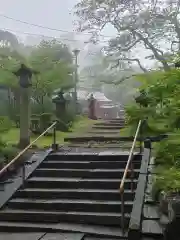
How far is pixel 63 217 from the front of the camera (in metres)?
5.79

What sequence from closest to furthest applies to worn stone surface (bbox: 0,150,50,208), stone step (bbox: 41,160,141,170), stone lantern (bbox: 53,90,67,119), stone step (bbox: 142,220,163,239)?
stone step (bbox: 142,220,163,239) → worn stone surface (bbox: 0,150,50,208) → stone step (bbox: 41,160,141,170) → stone lantern (bbox: 53,90,67,119)

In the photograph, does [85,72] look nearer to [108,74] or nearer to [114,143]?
[108,74]

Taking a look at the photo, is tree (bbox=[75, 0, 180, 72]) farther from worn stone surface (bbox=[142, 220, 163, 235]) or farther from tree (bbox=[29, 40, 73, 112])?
worn stone surface (bbox=[142, 220, 163, 235])

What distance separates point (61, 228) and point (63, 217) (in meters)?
0.36

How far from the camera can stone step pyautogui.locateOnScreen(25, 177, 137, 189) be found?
6617mm

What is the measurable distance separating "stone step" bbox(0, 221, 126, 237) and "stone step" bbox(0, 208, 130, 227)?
93 mm

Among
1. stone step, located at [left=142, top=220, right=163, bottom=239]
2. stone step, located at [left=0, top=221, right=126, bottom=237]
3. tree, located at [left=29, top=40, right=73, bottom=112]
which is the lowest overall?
stone step, located at [left=0, top=221, right=126, bottom=237]

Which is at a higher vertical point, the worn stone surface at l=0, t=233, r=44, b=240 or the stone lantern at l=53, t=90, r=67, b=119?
the stone lantern at l=53, t=90, r=67, b=119

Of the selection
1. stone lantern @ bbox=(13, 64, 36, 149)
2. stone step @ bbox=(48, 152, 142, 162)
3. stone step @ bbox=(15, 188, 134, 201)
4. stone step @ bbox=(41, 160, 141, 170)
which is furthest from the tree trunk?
stone step @ bbox=(15, 188, 134, 201)

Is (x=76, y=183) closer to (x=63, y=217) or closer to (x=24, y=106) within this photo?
(x=63, y=217)

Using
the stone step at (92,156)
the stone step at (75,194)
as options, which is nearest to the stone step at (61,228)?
the stone step at (75,194)

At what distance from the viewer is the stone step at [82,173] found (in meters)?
6.97

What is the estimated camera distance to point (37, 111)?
15.2 m

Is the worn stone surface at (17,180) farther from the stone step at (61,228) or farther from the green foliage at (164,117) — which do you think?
the green foliage at (164,117)
